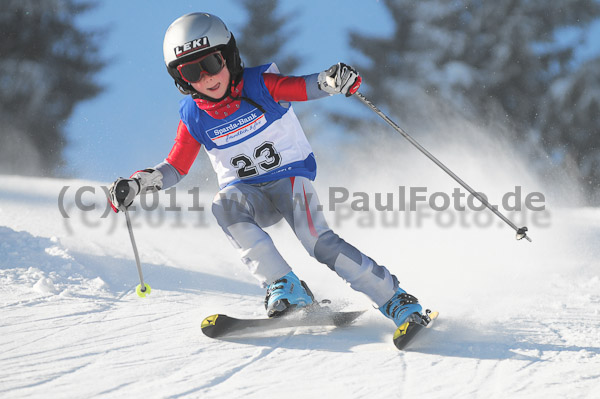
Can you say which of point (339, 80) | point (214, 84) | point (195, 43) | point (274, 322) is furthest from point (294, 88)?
point (274, 322)

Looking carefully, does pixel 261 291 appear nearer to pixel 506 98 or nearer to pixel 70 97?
pixel 506 98

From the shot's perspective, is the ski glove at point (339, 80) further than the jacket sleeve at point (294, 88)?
No

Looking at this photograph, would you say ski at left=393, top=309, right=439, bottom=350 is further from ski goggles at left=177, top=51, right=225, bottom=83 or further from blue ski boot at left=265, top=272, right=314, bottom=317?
ski goggles at left=177, top=51, right=225, bottom=83

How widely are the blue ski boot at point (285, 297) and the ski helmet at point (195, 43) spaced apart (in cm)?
110

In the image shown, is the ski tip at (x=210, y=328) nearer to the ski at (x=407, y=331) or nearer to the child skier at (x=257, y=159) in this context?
the child skier at (x=257, y=159)

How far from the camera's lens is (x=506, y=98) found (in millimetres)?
17062

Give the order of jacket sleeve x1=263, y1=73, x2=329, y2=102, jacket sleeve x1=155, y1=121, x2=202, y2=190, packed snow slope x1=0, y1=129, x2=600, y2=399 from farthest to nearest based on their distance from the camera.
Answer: jacket sleeve x1=155, y1=121, x2=202, y2=190 < jacket sleeve x1=263, y1=73, x2=329, y2=102 < packed snow slope x1=0, y1=129, x2=600, y2=399

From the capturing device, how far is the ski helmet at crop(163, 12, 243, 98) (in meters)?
3.12

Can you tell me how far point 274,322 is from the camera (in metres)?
3.13

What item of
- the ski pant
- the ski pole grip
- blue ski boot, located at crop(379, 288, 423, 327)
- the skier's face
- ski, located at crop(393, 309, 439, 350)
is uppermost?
the skier's face

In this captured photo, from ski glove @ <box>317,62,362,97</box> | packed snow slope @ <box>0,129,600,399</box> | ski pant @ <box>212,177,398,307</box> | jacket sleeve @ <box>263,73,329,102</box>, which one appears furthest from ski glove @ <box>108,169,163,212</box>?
ski glove @ <box>317,62,362,97</box>

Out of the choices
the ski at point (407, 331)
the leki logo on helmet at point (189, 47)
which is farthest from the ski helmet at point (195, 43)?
the ski at point (407, 331)

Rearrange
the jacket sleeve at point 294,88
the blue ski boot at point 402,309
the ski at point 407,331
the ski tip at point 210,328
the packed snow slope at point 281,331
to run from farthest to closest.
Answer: the jacket sleeve at point 294,88 < the blue ski boot at point 402,309 < the ski tip at point 210,328 < the ski at point 407,331 < the packed snow slope at point 281,331

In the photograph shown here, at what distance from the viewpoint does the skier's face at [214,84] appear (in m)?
3.18
